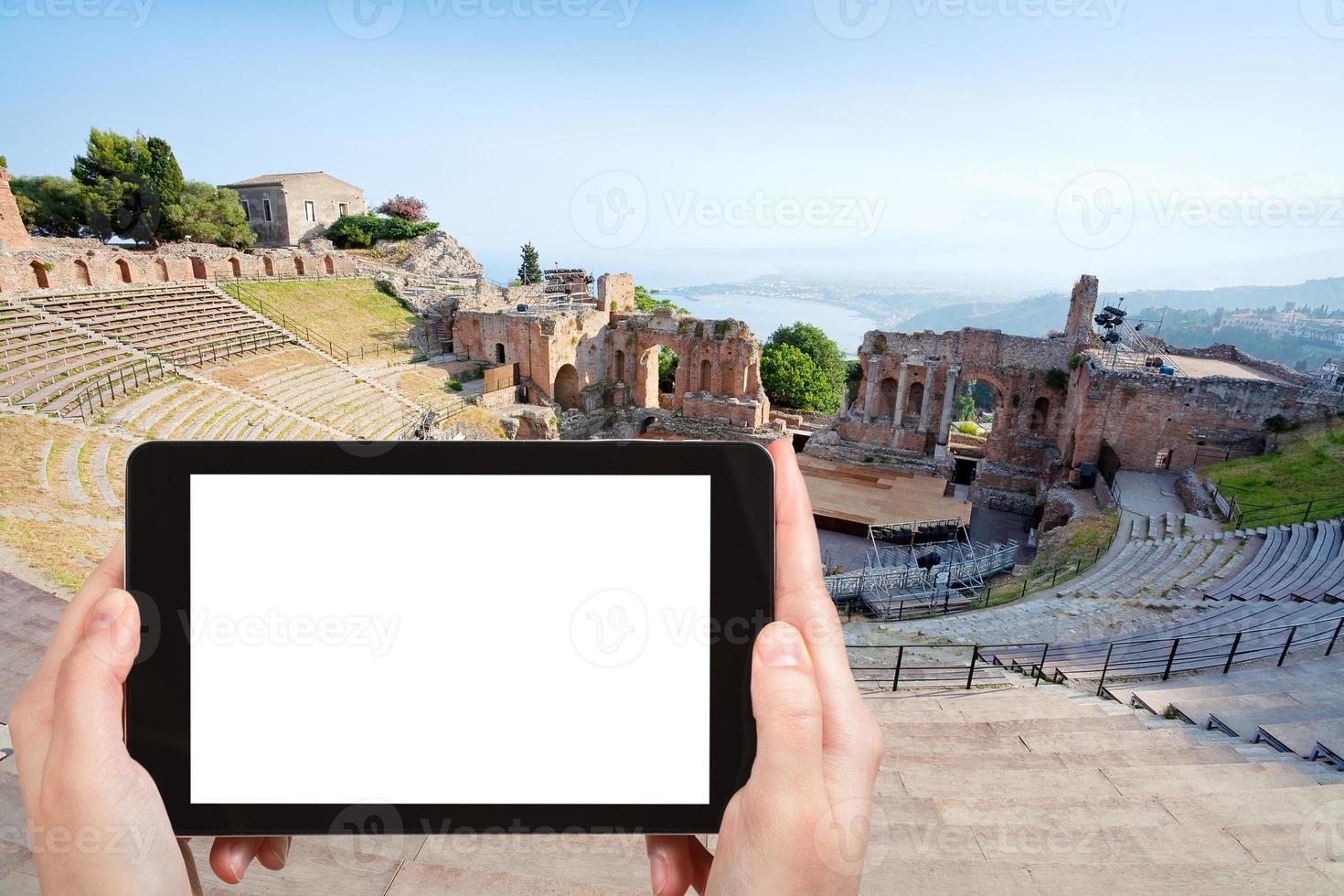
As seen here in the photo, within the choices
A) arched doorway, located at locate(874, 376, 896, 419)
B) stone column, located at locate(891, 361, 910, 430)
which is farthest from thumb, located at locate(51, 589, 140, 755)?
arched doorway, located at locate(874, 376, 896, 419)

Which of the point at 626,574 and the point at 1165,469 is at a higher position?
the point at 626,574

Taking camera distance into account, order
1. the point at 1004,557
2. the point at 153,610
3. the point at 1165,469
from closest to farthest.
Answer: the point at 153,610 → the point at 1004,557 → the point at 1165,469

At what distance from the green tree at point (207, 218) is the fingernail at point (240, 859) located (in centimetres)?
4412

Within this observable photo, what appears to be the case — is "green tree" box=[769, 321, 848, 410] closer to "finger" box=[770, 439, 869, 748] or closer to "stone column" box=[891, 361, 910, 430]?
"stone column" box=[891, 361, 910, 430]

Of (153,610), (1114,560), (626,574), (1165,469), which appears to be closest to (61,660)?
(153,610)

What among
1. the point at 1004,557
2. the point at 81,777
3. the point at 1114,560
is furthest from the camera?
the point at 1004,557

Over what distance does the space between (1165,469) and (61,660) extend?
25643 millimetres

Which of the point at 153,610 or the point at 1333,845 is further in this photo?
the point at 1333,845

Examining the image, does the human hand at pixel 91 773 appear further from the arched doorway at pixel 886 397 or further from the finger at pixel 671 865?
the arched doorway at pixel 886 397

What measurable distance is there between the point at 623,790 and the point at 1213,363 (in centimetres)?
3286

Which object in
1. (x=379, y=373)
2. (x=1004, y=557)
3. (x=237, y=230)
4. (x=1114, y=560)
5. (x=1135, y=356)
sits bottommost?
(x=1004, y=557)

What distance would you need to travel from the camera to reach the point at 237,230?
3728cm

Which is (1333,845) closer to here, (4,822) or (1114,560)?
(4,822)

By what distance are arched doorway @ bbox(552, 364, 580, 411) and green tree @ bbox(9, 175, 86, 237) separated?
90.9 feet
